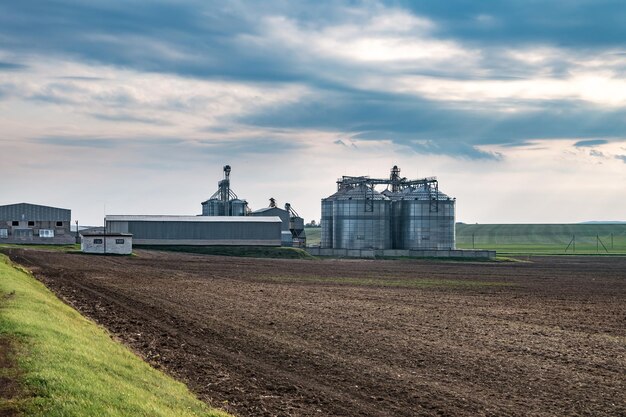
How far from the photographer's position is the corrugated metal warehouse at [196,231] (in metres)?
124

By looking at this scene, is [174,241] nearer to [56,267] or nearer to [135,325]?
[56,267]

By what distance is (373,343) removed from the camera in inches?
1166

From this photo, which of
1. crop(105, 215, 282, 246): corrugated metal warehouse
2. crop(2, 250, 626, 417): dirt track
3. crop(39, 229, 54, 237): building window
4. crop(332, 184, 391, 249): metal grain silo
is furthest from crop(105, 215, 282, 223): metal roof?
crop(2, 250, 626, 417): dirt track

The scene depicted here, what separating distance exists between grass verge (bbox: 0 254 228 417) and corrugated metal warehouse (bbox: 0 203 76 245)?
102207mm

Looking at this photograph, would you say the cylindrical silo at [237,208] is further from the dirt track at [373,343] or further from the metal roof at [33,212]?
the dirt track at [373,343]

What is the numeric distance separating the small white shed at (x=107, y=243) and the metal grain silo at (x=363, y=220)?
36136mm

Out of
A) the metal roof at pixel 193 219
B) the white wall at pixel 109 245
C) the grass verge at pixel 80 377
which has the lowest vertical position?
the grass verge at pixel 80 377

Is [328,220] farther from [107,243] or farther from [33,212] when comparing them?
[33,212]

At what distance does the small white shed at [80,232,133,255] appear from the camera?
99.9m

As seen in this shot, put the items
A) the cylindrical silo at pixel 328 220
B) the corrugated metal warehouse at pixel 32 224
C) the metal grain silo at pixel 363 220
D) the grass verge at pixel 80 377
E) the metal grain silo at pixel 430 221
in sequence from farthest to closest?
the cylindrical silo at pixel 328 220 < the corrugated metal warehouse at pixel 32 224 < the metal grain silo at pixel 363 220 < the metal grain silo at pixel 430 221 < the grass verge at pixel 80 377

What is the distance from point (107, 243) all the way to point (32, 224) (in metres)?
33.3

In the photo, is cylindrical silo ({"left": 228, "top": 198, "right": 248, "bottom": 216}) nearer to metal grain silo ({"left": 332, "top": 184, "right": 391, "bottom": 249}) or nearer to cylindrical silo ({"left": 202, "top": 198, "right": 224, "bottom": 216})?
cylindrical silo ({"left": 202, "top": 198, "right": 224, "bottom": 216})

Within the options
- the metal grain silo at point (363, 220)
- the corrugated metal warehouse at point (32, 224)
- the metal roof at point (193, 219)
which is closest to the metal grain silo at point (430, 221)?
the metal grain silo at point (363, 220)

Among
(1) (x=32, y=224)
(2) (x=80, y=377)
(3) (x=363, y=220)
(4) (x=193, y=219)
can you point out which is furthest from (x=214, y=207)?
(2) (x=80, y=377)
